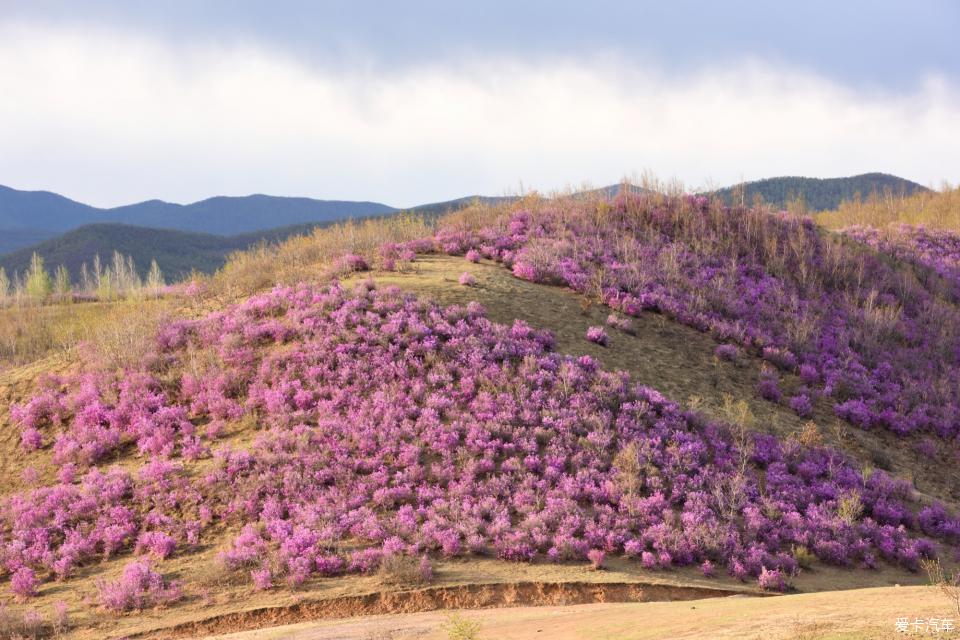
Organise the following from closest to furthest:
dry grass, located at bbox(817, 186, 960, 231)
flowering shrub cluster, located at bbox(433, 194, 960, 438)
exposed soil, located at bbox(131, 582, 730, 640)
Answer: exposed soil, located at bbox(131, 582, 730, 640) → flowering shrub cluster, located at bbox(433, 194, 960, 438) → dry grass, located at bbox(817, 186, 960, 231)

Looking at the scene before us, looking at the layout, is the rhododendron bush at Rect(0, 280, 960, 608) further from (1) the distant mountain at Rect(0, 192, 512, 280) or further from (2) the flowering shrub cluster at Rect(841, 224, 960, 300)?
(1) the distant mountain at Rect(0, 192, 512, 280)

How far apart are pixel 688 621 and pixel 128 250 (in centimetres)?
12945

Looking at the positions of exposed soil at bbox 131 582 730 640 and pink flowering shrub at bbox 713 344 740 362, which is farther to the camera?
pink flowering shrub at bbox 713 344 740 362

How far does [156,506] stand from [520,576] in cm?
651

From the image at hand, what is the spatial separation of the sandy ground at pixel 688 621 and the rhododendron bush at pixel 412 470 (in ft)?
5.88

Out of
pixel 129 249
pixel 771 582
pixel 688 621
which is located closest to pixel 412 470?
pixel 771 582

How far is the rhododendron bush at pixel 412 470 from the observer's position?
11.2 meters

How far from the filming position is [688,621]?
23.1 feet

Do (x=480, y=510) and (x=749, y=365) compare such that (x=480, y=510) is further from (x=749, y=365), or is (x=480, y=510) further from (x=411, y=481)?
(x=749, y=365)

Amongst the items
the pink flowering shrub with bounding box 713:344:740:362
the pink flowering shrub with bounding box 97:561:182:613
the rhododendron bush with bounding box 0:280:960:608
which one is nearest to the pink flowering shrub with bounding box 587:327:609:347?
the rhododendron bush with bounding box 0:280:960:608

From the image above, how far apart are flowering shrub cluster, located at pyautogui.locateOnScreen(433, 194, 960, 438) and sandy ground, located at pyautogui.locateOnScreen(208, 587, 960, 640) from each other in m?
9.73

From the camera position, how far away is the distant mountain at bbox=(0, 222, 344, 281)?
382 ft

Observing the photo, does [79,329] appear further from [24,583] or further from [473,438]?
[473,438]

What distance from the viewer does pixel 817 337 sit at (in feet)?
64.1
